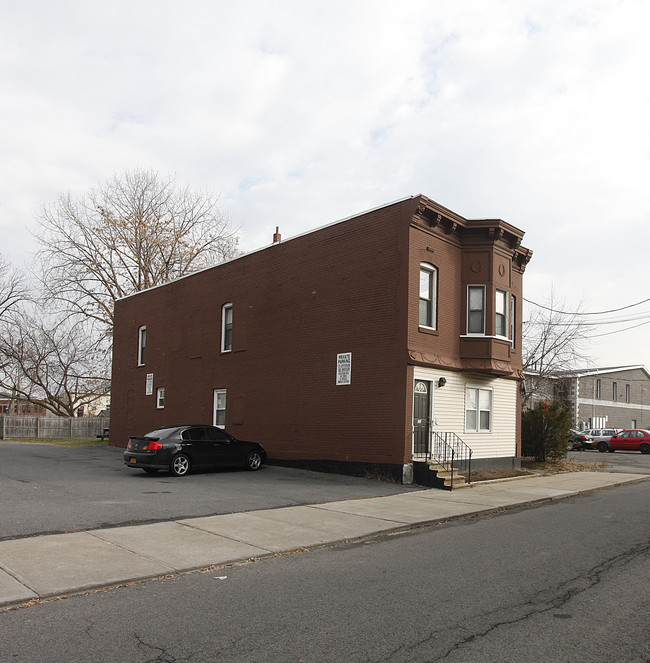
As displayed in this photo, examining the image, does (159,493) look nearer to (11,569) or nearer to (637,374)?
(11,569)

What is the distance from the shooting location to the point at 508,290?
20516 millimetres

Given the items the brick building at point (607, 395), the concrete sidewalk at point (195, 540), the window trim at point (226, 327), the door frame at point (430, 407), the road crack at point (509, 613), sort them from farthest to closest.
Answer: the brick building at point (607, 395) → the window trim at point (226, 327) → the door frame at point (430, 407) → the concrete sidewalk at point (195, 540) → the road crack at point (509, 613)

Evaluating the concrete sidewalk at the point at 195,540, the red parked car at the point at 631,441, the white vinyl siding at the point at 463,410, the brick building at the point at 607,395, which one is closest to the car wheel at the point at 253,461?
the white vinyl siding at the point at 463,410

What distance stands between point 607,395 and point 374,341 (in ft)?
132

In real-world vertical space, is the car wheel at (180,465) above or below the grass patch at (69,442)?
above

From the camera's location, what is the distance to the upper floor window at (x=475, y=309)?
19641mm

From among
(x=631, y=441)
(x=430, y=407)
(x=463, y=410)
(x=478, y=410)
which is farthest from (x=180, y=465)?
(x=631, y=441)

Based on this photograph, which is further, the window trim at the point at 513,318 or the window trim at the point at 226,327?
the window trim at the point at 226,327

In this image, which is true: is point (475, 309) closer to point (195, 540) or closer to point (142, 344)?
point (195, 540)

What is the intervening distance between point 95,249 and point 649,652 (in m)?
39.1

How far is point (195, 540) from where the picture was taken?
9195 mm

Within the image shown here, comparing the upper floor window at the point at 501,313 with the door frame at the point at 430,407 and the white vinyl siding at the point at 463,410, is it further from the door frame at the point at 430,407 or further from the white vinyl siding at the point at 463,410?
the door frame at the point at 430,407

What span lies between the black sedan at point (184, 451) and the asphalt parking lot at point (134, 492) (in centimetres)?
34

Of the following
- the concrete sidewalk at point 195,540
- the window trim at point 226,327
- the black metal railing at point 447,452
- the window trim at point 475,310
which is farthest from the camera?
the window trim at point 226,327
